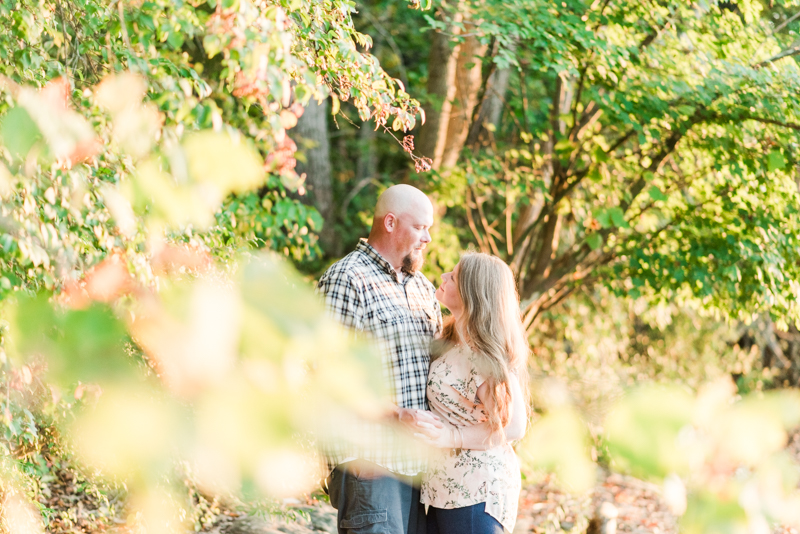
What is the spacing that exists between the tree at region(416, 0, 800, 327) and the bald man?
59.7 inches

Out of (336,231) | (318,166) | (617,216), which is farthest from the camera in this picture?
(336,231)

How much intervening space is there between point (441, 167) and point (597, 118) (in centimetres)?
121

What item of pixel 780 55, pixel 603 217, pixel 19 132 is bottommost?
pixel 603 217

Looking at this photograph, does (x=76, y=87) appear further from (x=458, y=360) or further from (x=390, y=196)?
(x=458, y=360)

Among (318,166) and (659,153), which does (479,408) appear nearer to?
(659,153)

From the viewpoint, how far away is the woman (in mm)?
2098

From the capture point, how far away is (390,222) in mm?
2490

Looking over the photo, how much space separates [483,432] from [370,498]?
0.42 m

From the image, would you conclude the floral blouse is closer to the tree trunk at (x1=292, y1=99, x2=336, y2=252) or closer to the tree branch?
the tree branch

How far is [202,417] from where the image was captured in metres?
0.46

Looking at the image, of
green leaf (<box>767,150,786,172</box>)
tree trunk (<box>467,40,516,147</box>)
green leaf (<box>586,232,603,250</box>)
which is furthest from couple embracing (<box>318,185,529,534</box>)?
tree trunk (<box>467,40,516,147</box>)

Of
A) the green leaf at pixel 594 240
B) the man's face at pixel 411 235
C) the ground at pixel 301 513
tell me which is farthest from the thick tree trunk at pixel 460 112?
the man's face at pixel 411 235

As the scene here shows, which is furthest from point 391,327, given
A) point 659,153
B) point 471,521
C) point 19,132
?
point 659,153

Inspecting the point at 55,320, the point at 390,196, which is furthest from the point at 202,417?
the point at 390,196
